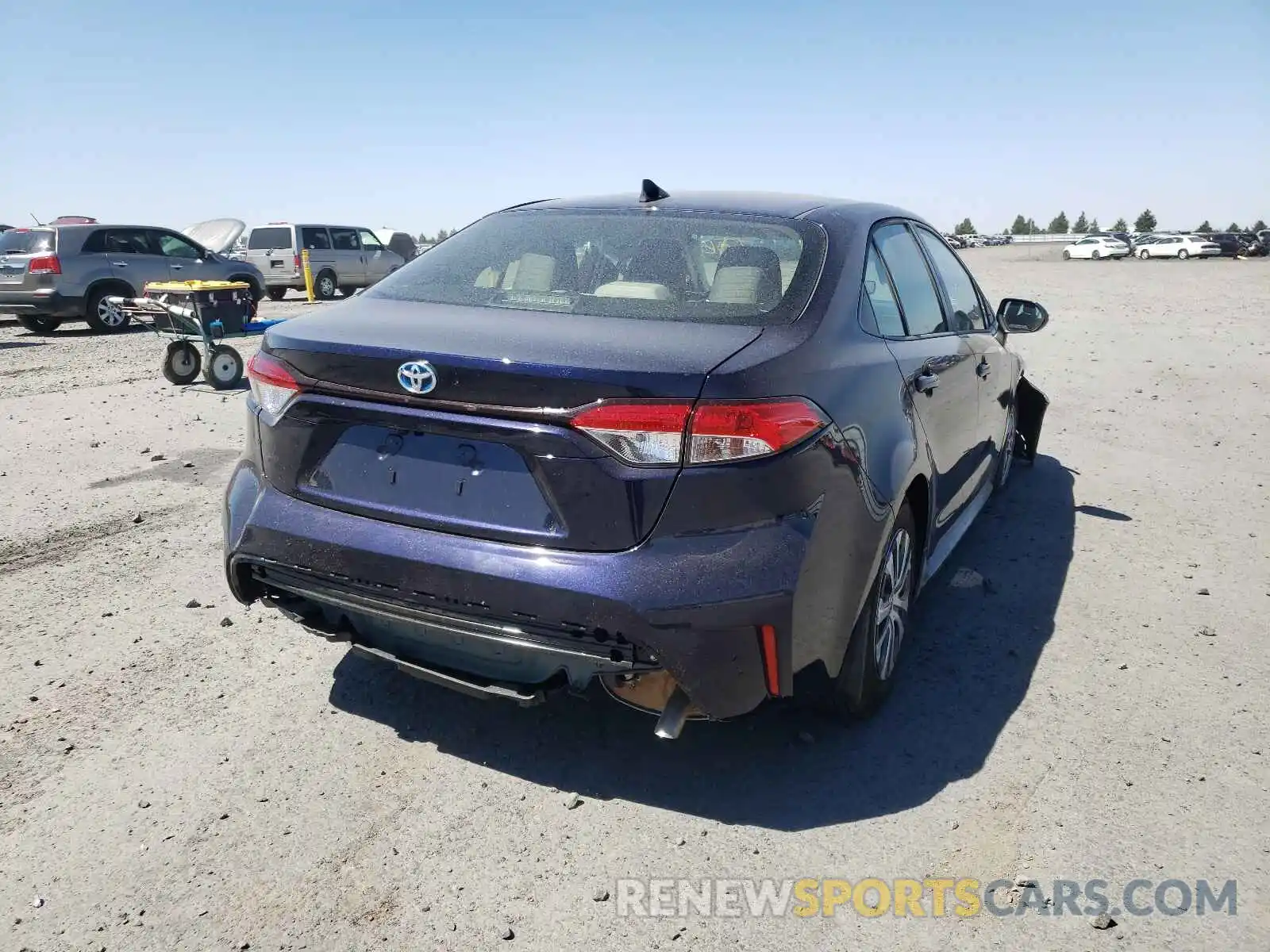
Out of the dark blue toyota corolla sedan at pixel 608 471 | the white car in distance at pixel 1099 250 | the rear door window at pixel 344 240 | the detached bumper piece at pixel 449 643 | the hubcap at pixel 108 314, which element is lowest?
the white car in distance at pixel 1099 250

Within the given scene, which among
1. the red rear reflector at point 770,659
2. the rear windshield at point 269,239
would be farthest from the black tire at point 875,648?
the rear windshield at point 269,239

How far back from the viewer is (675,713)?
2615mm

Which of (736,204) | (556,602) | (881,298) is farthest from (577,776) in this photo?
(736,204)

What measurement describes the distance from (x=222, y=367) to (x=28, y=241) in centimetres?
877

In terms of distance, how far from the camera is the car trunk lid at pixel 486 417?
2.46 m

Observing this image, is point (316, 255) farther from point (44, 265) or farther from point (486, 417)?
point (486, 417)

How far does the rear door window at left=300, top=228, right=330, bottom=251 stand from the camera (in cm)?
2355

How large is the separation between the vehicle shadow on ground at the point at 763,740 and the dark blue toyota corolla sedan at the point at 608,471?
0.66 ft

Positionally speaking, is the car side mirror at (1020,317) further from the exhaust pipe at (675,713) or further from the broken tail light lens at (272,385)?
the broken tail light lens at (272,385)

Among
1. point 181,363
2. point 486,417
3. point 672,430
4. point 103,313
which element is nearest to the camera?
point 672,430

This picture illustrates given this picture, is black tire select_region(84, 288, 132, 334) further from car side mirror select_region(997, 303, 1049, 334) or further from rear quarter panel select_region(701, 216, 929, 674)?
rear quarter panel select_region(701, 216, 929, 674)

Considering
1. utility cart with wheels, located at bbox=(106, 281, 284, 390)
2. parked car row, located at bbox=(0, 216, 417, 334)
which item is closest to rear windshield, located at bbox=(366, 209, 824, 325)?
utility cart with wheels, located at bbox=(106, 281, 284, 390)

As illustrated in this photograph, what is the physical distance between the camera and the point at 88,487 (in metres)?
5.96

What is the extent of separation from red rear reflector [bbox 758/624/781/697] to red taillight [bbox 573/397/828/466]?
1.49 ft
